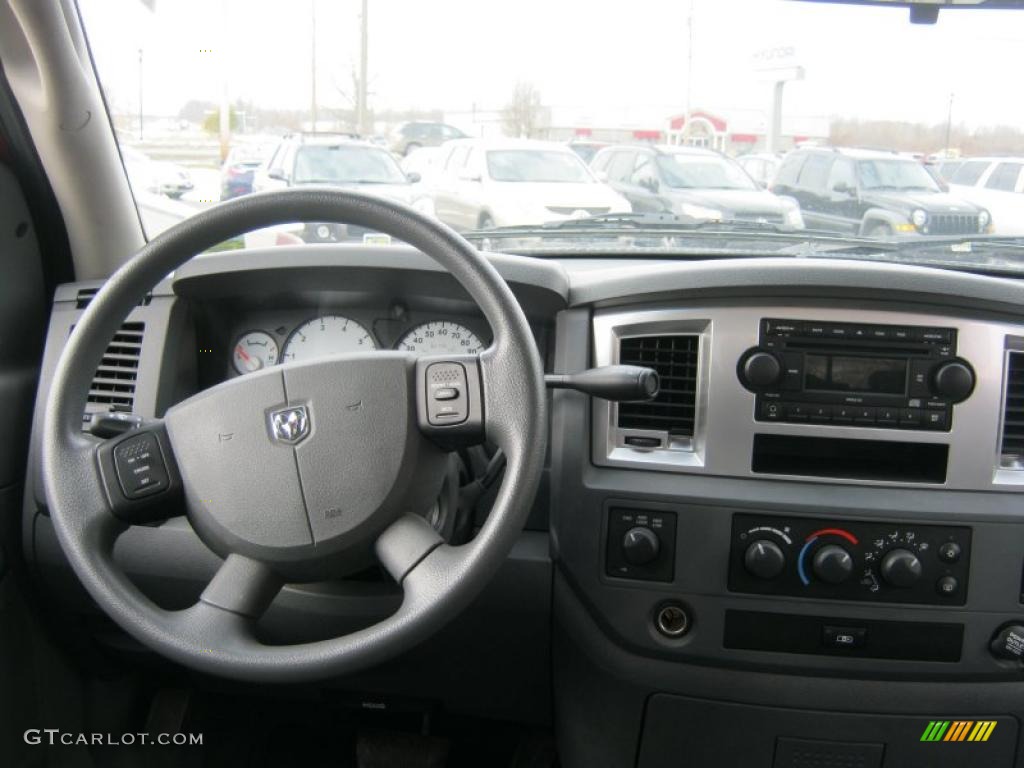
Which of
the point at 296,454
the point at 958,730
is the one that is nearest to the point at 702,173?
the point at 958,730

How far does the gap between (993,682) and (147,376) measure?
2.06m

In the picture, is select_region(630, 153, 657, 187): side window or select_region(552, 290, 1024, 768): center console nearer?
select_region(552, 290, 1024, 768): center console

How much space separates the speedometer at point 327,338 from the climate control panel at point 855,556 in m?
0.97

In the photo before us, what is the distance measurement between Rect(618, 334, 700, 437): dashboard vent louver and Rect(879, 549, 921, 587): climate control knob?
48cm

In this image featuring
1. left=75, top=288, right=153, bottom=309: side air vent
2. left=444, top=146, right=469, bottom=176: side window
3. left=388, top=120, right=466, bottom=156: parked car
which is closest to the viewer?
left=75, top=288, right=153, bottom=309: side air vent

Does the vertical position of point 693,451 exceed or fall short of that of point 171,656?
it exceeds it

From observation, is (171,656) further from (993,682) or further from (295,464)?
(993,682)

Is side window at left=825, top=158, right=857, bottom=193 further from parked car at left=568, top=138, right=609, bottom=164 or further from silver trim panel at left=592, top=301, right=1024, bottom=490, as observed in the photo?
silver trim panel at left=592, top=301, right=1024, bottom=490

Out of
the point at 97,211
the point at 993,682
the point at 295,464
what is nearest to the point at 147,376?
the point at 97,211

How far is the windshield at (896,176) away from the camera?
3.03m

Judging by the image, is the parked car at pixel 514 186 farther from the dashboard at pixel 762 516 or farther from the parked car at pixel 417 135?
the dashboard at pixel 762 516

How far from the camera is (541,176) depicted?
3.44 meters

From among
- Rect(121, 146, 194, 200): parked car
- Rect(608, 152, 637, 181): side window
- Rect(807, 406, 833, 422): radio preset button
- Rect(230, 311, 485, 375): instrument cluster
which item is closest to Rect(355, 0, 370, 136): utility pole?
Rect(121, 146, 194, 200): parked car

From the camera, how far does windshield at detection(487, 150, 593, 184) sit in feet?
11.2
